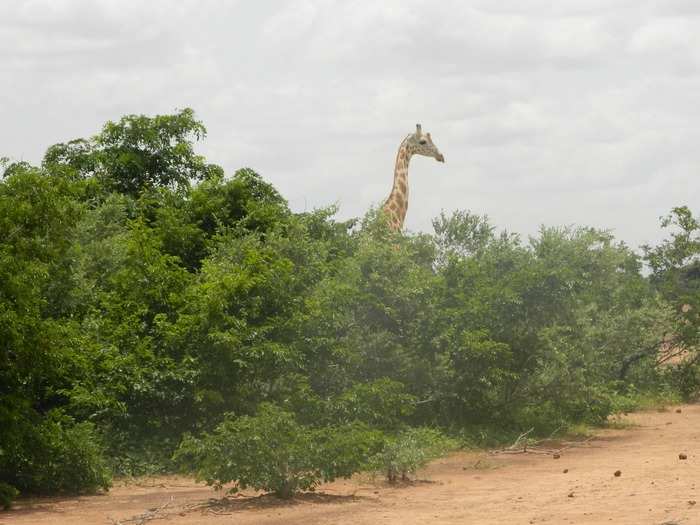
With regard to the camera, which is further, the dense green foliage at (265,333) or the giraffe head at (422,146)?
the giraffe head at (422,146)

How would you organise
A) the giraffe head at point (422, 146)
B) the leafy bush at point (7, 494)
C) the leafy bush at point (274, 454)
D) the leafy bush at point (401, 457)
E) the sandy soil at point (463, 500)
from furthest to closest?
1. the giraffe head at point (422, 146)
2. the leafy bush at point (401, 457)
3. the leafy bush at point (7, 494)
4. the leafy bush at point (274, 454)
5. the sandy soil at point (463, 500)

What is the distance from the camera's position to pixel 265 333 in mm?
14633

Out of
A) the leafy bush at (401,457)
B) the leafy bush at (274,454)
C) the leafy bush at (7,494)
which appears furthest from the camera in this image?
the leafy bush at (401,457)

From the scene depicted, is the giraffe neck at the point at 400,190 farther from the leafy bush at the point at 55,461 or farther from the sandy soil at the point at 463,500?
the leafy bush at the point at 55,461

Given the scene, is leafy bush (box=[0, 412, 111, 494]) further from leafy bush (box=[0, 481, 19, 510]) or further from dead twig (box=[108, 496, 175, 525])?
dead twig (box=[108, 496, 175, 525])

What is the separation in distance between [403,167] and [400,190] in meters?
0.85

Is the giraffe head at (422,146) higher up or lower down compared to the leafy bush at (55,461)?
higher up

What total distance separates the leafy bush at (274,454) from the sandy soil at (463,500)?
0.25 m

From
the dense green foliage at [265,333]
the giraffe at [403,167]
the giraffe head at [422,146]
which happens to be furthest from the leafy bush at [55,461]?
the giraffe head at [422,146]

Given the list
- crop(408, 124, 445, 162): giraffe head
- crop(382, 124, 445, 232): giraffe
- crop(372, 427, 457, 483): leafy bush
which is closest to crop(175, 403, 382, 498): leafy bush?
crop(372, 427, 457, 483): leafy bush

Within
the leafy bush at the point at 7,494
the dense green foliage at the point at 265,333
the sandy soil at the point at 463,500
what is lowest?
the sandy soil at the point at 463,500

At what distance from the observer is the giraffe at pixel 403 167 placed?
2386 cm

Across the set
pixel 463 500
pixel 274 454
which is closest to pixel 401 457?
pixel 463 500

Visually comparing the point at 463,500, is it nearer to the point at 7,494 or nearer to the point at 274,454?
the point at 274,454
